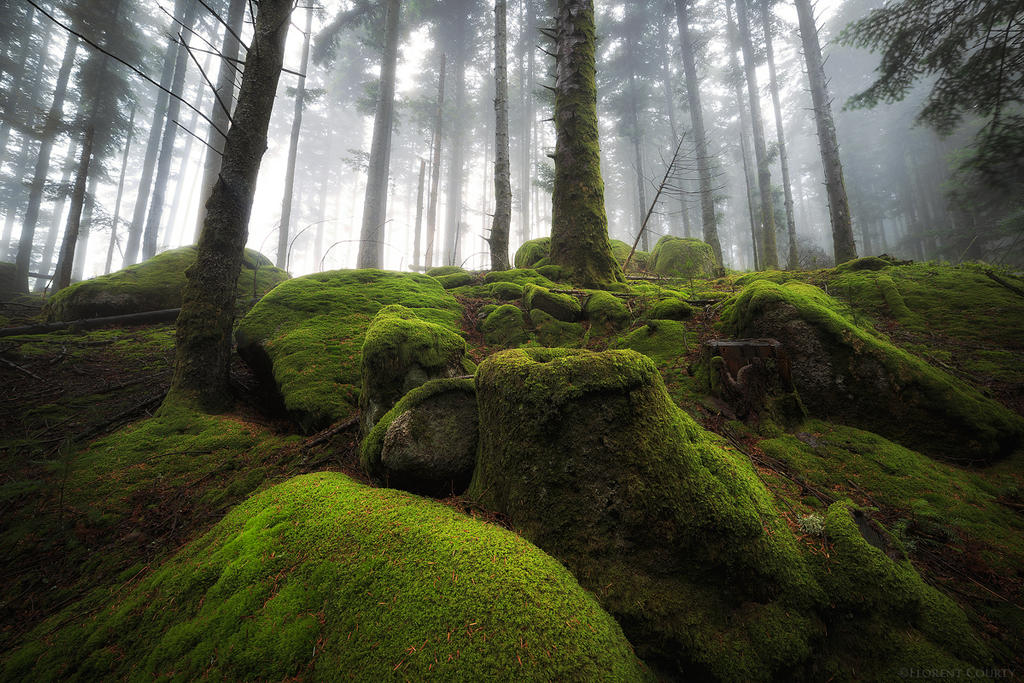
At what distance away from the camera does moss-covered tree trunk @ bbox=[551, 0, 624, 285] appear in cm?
630

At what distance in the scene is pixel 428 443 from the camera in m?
2.32

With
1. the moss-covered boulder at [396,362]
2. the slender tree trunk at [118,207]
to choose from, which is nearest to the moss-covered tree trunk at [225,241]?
the moss-covered boulder at [396,362]

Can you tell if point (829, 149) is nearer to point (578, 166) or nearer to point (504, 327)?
point (578, 166)

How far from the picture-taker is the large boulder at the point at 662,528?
4.65ft

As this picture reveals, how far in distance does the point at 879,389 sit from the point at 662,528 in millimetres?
2545

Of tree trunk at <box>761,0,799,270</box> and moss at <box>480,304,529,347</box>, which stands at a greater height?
tree trunk at <box>761,0,799,270</box>

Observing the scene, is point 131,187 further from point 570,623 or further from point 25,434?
point 570,623

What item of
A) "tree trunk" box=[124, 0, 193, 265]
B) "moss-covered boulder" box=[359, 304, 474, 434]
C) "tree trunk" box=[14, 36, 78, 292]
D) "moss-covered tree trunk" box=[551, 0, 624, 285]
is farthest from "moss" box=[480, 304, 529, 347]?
"tree trunk" box=[124, 0, 193, 265]

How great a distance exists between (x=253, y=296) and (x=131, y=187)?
5713cm

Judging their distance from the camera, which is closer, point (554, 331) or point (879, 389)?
point (879, 389)

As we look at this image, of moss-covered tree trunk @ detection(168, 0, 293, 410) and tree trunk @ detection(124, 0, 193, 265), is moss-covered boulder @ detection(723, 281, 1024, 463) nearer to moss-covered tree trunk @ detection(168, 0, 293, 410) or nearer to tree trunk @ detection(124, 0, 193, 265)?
moss-covered tree trunk @ detection(168, 0, 293, 410)

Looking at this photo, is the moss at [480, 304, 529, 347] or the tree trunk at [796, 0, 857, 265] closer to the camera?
the moss at [480, 304, 529, 347]

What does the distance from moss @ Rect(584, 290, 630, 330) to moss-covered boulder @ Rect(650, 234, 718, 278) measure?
533cm

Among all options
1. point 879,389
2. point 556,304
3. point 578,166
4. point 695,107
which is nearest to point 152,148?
point 578,166
